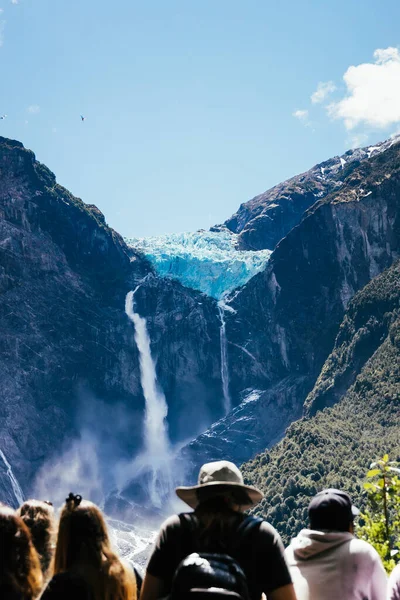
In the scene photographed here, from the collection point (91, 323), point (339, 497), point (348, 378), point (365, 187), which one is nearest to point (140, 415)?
point (91, 323)

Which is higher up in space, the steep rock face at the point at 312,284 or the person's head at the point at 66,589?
the steep rock face at the point at 312,284

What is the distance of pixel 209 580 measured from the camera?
15.3ft

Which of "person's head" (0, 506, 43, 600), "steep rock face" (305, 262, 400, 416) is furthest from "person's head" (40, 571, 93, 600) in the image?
"steep rock face" (305, 262, 400, 416)

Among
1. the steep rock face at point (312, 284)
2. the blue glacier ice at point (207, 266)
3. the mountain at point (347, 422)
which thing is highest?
the blue glacier ice at point (207, 266)

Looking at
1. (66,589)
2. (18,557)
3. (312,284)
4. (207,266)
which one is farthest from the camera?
(207,266)

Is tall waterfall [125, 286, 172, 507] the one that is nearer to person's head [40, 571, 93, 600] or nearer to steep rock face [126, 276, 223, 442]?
steep rock face [126, 276, 223, 442]

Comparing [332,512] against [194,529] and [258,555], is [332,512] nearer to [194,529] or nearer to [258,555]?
[258,555]

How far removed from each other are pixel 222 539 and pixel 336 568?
1375 mm

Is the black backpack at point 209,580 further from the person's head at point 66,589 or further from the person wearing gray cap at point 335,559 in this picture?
the person wearing gray cap at point 335,559

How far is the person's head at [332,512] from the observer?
667 centimetres

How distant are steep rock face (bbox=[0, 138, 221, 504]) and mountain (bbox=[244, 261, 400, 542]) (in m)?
33.7

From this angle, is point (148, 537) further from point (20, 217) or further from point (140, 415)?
→ point (20, 217)

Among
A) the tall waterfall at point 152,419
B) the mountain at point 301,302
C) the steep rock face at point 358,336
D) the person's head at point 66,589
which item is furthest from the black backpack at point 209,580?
the mountain at point 301,302

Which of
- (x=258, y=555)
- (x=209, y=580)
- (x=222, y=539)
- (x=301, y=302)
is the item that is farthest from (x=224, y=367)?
(x=209, y=580)
